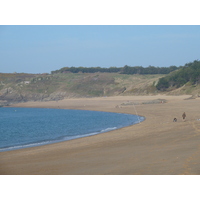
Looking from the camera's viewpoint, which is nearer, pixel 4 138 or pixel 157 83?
pixel 4 138

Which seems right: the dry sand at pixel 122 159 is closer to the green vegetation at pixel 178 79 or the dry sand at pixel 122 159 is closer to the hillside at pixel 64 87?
the green vegetation at pixel 178 79

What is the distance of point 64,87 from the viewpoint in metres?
79.0

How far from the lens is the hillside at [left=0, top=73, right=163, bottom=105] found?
2816 inches

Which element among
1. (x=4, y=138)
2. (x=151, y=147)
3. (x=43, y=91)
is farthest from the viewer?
(x=43, y=91)

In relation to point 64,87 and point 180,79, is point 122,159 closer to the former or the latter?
point 180,79

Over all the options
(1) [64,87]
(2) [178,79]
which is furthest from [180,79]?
(1) [64,87]

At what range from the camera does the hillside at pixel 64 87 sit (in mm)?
71531

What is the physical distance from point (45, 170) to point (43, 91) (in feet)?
229

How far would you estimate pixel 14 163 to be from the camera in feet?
37.1

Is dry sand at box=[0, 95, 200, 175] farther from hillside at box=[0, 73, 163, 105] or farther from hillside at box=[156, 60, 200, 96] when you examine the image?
hillside at box=[0, 73, 163, 105]

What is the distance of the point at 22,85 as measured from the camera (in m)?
81.9

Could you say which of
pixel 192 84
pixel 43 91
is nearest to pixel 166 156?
pixel 192 84

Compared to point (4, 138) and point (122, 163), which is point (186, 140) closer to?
point (122, 163)

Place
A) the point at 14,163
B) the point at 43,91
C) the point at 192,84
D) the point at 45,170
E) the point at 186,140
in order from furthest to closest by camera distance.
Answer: the point at 43,91 < the point at 192,84 < the point at 186,140 < the point at 14,163 < the point at 45,170
